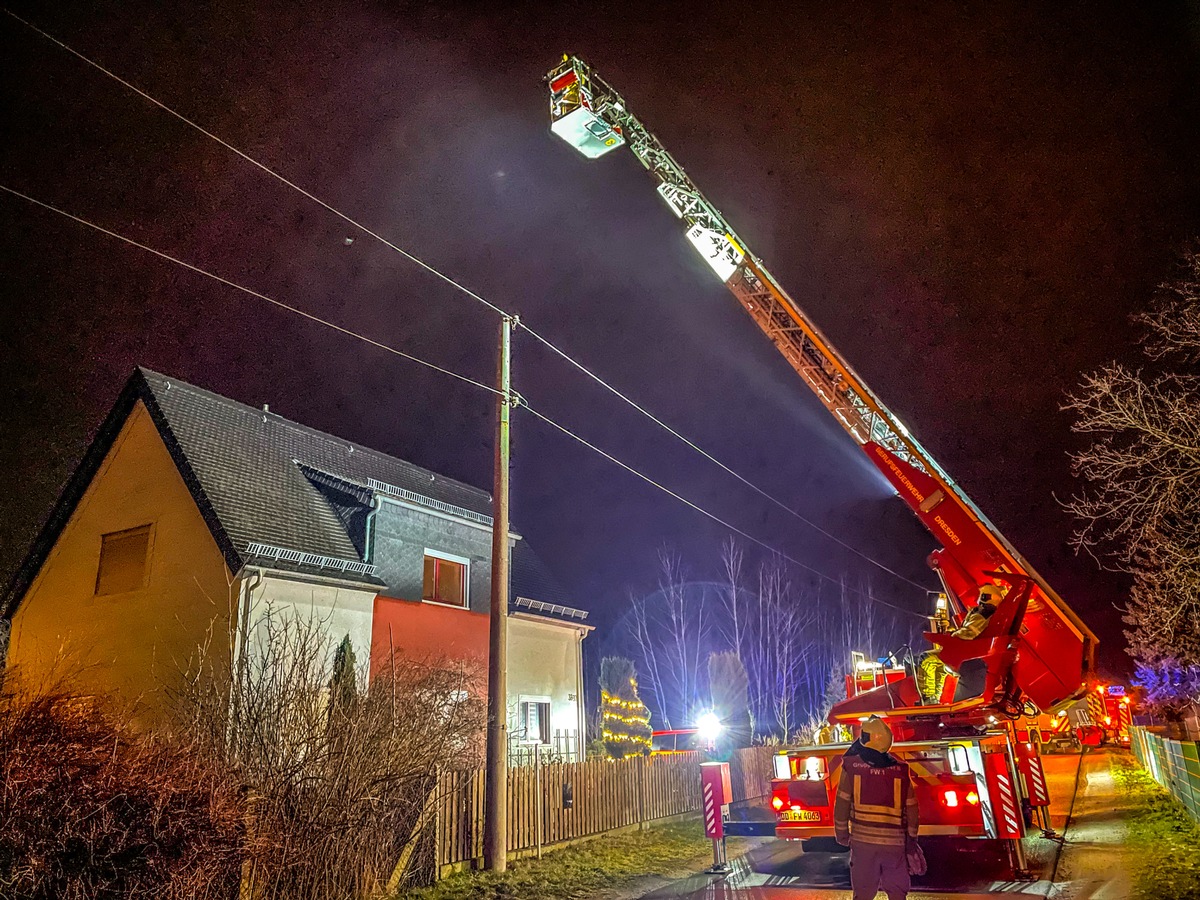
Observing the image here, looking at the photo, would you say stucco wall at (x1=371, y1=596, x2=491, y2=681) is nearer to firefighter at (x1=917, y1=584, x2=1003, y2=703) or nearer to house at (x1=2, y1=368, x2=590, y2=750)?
house at (x1=2, y1=368, x2=590, y2=750)

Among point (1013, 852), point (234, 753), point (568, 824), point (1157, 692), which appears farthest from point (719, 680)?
point (234, 753)

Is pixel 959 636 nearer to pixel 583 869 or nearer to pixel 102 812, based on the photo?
pixel 583 869

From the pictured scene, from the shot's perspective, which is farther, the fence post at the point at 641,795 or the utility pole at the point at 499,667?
the fence post at the point at 641,795

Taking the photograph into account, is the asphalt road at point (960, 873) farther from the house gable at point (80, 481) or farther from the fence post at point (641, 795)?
the house gable at point (80, 481)

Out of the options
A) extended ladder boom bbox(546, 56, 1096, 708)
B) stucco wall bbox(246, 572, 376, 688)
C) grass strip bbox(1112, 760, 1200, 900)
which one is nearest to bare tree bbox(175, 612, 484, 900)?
stucco wall bbox(246, 572, 376, 688)

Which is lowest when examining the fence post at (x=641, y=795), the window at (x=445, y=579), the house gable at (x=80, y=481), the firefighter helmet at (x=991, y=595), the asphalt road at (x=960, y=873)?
the asphalt road at (x=960, y=873)

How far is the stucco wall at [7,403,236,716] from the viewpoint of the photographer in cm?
1340

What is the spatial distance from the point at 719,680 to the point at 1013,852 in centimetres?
3272

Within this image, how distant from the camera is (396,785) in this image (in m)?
8.31

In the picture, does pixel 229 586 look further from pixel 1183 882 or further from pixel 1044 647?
pixel 1183 882

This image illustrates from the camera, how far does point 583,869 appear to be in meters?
10.2

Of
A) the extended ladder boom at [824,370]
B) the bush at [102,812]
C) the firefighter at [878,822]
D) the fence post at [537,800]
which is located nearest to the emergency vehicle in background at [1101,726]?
the extended ladder boom at [824,370]

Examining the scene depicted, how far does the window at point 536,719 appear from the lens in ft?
60.3

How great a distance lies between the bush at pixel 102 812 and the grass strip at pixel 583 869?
9.75ft
